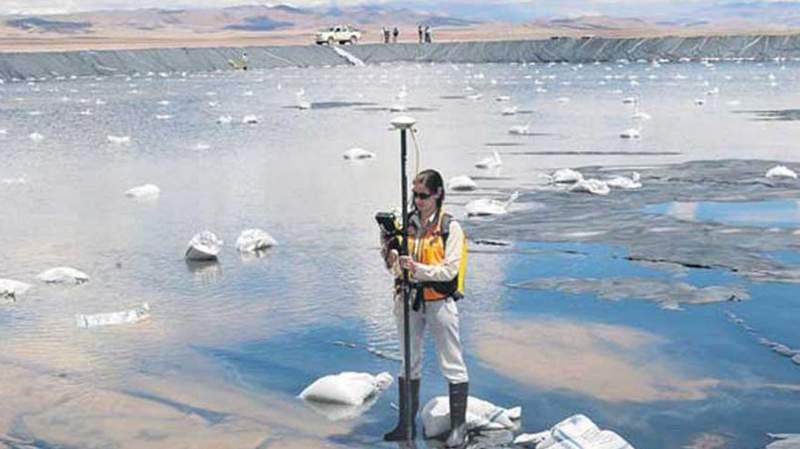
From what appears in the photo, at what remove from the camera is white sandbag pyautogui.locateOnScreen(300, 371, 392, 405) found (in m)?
8.05

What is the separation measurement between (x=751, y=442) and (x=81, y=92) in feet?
172

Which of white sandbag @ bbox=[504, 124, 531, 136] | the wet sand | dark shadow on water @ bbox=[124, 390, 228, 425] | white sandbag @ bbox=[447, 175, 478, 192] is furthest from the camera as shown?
white sandbag @ bbox=[504, 124, 531, 136]

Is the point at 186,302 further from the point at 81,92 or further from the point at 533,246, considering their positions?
the point at 81,92

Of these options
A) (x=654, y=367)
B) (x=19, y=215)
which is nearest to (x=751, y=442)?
(x=654, y=367)

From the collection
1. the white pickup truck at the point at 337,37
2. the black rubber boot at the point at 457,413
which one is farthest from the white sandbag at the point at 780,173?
the white pickup truck at the point at 337,37

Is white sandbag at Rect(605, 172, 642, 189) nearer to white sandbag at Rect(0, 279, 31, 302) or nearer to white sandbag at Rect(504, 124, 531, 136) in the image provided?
white sandbag at Rect(0, 279, 31, 302)

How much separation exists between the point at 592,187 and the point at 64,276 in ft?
28.3

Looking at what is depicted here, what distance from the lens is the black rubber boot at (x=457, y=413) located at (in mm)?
7148

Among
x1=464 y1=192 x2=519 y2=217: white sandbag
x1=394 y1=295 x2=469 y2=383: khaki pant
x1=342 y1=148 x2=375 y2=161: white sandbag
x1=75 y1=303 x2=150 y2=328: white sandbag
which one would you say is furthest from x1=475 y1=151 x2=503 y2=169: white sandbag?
x1=394 y1=295 x2=469 y2=383: khaki pant

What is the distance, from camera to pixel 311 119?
3584 centimetres

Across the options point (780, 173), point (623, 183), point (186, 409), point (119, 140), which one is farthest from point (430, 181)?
point (119, 140)

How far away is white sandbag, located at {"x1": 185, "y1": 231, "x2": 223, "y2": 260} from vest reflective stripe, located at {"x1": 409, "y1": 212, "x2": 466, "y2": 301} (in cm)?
656

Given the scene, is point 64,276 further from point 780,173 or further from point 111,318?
point 780,173

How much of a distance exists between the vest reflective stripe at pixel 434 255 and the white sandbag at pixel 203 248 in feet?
21.5
